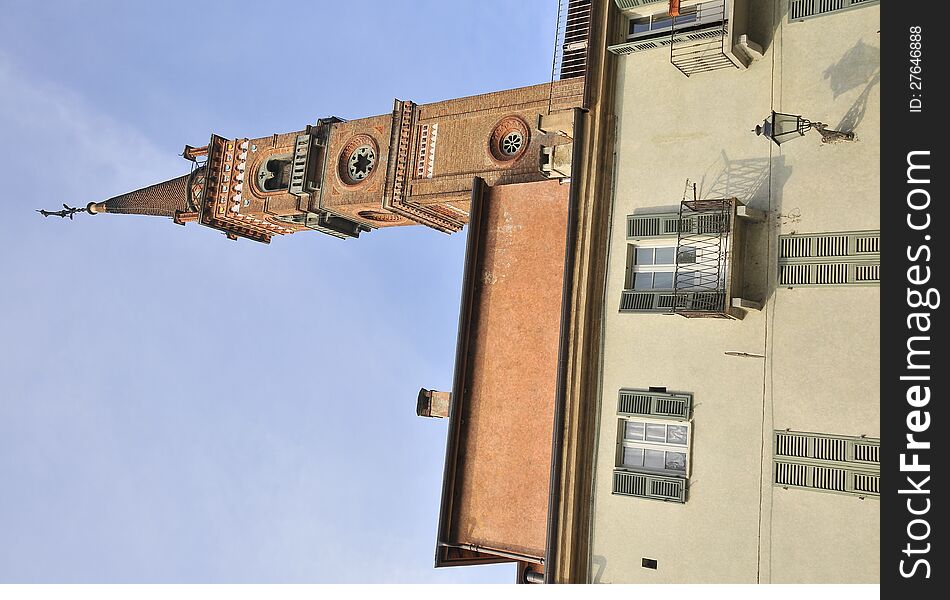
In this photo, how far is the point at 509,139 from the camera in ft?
84.6

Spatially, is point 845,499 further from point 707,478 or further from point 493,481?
point 493,481

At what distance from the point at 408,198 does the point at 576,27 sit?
788cm

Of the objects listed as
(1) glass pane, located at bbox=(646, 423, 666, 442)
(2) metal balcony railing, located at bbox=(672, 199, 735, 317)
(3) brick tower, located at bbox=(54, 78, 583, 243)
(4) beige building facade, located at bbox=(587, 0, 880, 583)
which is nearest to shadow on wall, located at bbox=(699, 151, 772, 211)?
(4) beige building facade, located at bbox=(587, 0, 880, 583)

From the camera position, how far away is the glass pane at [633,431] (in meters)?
15.5

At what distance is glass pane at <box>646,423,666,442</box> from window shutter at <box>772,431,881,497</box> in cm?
203

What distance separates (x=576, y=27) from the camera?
937 inches

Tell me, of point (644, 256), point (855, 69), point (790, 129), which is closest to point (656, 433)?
point (644, 256)

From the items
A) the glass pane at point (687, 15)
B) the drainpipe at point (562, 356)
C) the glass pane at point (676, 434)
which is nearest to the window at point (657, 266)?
the drainpipe at point (562, 356)

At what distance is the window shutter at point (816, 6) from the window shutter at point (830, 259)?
171 inches

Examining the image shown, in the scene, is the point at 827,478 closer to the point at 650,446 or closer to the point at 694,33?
the point at 650,446

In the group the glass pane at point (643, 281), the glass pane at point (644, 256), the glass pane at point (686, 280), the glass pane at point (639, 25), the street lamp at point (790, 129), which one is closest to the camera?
the street lamp at point (790, 129)

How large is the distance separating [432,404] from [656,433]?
33.2 ft

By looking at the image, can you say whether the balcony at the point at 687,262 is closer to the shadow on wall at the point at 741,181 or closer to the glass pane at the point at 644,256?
the glass pane at the point at 644,256

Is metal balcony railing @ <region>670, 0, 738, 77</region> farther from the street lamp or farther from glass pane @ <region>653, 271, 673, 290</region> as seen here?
glass pane @ <region>653, 271, 673, 290</region>
